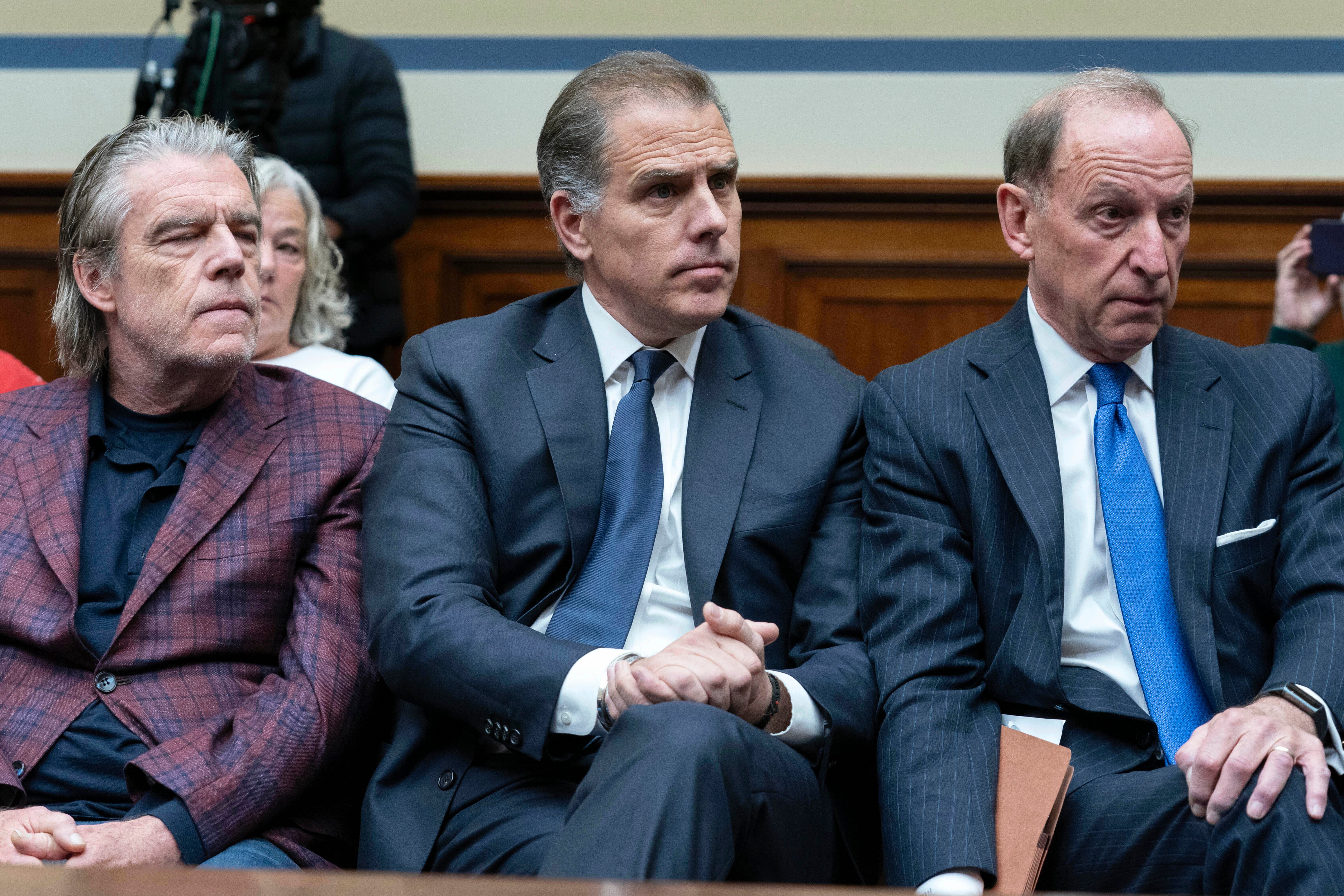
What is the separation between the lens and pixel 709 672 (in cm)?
151

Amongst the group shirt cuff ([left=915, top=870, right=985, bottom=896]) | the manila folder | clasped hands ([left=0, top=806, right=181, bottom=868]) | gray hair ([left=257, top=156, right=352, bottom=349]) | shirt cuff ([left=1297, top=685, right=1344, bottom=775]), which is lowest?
clasped hands ([left=0, top=806, right=181, bottom=868])

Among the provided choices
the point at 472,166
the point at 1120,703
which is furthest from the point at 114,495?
the point at 472,166

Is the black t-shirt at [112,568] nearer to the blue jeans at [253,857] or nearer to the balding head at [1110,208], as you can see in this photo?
the blue jeans at [253,857]

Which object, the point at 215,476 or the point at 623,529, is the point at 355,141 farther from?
the point at 623,529

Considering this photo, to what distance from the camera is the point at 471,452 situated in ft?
6.01

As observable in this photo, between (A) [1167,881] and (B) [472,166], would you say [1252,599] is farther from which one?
(B) [472,166]

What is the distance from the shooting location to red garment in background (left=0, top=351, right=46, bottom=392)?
2.36 meters

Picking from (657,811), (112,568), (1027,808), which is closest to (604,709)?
(657,811)

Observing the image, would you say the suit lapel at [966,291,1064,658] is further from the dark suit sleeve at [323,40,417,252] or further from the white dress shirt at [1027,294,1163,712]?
the dark suit sleeve at [323,40,417,252]

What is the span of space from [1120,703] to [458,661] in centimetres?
79

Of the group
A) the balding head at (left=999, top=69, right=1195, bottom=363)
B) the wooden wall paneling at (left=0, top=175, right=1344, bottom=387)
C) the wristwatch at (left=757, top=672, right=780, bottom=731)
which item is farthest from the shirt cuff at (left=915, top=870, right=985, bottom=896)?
the wooden wall paneling at (left=0, top=175, right=1344, bottom=387)

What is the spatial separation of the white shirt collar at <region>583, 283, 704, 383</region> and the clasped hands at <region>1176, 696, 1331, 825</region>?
81cm

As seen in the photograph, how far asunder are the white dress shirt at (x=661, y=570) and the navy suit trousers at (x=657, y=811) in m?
0.07

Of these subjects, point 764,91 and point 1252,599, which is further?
point 764,91
